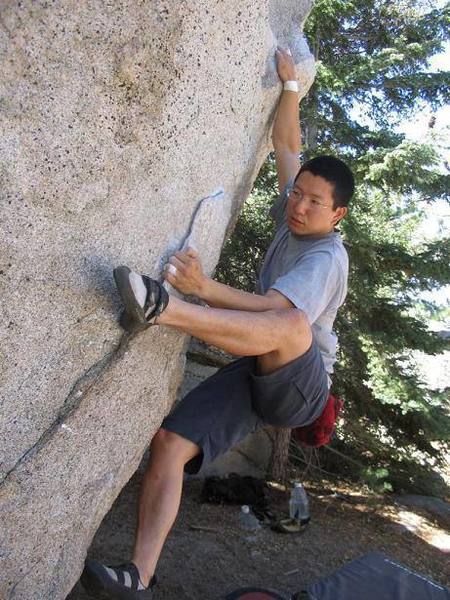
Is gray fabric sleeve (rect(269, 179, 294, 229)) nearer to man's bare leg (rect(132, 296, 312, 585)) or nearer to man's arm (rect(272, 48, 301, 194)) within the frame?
man's arm (rect(272, 48, 301, 194))

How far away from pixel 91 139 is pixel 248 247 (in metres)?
4.49

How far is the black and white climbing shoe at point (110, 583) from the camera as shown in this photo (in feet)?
8.66

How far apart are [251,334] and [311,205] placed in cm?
97

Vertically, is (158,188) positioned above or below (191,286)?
above

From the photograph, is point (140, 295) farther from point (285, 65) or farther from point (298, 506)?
point (298, 506)

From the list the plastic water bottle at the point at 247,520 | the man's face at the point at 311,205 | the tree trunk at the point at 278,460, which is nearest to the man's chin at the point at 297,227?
the man's face at the point at 311,205

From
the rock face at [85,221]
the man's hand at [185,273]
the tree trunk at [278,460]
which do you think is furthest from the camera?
the tree trunk at [278,460]

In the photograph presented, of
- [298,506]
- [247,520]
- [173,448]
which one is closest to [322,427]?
[173,448]

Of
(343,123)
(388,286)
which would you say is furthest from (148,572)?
(343,123)

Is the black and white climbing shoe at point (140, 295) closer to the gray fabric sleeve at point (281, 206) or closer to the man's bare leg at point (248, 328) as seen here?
the man's bare leg at point (248, 328)

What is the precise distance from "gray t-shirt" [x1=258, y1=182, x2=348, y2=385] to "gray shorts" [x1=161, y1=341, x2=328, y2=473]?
25cm

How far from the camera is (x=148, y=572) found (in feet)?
9.23

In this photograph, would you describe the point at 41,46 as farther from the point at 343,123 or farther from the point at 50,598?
the point at 343,123

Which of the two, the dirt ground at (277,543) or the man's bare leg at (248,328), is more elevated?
the man's bare leg at (248,328)
